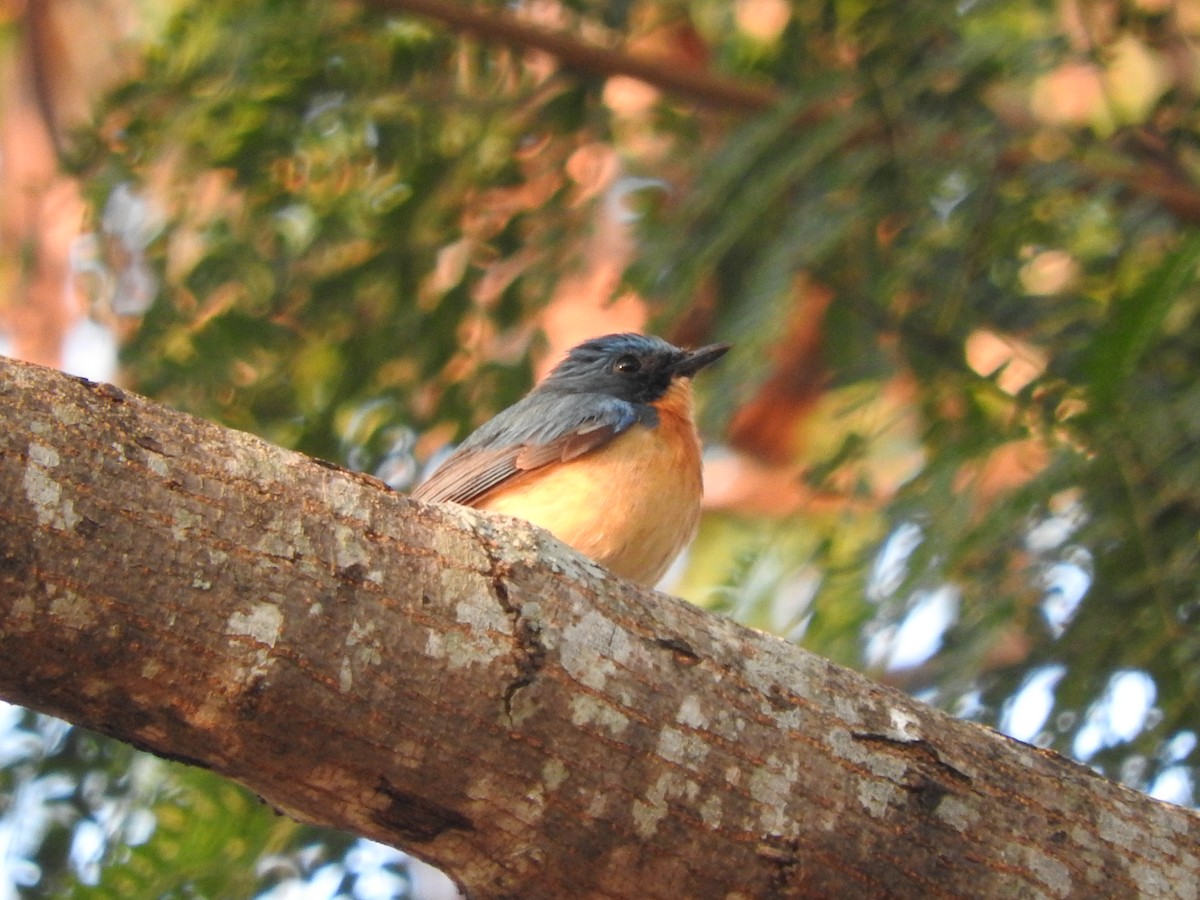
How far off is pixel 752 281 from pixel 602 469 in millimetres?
896

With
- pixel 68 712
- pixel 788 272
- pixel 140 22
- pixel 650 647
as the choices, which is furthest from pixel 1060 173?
pixel 140 22

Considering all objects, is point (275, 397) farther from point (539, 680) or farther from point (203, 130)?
point (539, 680)

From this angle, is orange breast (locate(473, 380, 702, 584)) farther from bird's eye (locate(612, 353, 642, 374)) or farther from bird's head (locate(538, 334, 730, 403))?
bird's eye (locate(612, 353, 642, 374))

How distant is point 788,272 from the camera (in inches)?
192

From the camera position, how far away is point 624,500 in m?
4.85

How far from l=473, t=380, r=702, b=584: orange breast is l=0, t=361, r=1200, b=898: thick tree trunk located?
1807mm

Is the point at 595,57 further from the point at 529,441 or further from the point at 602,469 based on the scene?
the point at 602,469

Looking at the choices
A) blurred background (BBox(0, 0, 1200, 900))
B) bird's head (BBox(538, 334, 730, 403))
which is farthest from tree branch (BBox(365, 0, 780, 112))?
bird's head (BBox(538, 334, 730, 403))

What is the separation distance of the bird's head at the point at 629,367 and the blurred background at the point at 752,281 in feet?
0.58

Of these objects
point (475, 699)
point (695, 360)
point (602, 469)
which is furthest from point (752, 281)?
point (475, 699)

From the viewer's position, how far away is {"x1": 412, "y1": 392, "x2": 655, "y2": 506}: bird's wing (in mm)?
5082

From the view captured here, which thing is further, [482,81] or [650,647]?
[482,81]

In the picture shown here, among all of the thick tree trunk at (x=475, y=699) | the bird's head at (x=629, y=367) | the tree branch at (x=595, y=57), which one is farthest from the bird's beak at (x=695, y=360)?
the thick tree trunk at (x=475, y=699)

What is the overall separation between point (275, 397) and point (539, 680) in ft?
A: 11.2
